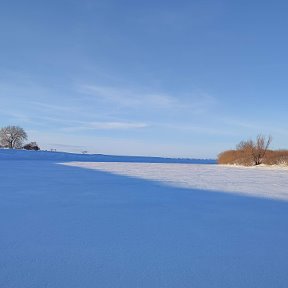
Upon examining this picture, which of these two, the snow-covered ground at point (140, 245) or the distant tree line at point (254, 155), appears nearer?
the snow-covered ground at point (140, 245)

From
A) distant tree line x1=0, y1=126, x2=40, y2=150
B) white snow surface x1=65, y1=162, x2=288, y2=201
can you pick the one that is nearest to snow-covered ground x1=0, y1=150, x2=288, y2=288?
white snow surface x1=65, y1=162, x2=288, y2=201

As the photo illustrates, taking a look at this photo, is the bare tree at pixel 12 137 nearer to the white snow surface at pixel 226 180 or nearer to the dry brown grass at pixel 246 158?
the dry brown grass at pixel 246 158

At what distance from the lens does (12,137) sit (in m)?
44.6

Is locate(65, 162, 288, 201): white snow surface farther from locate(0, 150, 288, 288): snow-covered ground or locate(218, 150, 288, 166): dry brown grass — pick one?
locate(218, 150, 288, 166): dry brown grass

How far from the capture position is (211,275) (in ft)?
5.89

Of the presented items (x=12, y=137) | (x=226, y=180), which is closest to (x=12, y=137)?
(x=12, y=137)

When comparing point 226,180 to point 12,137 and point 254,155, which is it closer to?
point 254,155

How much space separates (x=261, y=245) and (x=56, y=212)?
2.02 meters

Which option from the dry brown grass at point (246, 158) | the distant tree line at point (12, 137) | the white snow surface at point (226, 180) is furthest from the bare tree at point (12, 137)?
the white snow surface at point (226, 180)

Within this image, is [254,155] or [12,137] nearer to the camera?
[254,155]

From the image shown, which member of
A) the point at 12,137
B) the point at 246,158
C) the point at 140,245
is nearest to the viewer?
the point at 140,245

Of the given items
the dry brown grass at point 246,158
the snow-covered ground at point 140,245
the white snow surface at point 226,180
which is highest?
the dry brown grass at point 246,158

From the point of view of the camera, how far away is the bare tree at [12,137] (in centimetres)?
4428

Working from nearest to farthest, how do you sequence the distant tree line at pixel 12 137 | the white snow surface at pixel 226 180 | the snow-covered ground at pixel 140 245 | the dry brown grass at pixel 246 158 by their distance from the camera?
the snow-covered ground at pixel 140 245 < the white snow surface at pixel 226 180 < the dry brown grass at pixel 246 158 < the distant tree line at pixel 12 137
